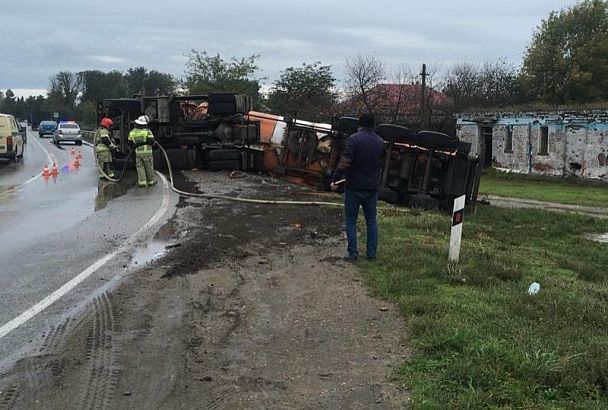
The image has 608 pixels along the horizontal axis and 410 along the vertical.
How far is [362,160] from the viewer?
802 centimetres

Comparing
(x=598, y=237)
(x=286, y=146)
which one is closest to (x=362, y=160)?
(x=598, y=237)

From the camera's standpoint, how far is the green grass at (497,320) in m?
4.17

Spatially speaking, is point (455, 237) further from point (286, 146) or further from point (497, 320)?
point (286, 146)

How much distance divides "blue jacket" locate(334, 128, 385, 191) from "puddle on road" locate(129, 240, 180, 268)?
2.70 meters

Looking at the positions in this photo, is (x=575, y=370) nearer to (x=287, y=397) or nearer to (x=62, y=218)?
(x=287, y=397)

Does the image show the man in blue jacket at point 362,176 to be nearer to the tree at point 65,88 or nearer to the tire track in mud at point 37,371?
the tire track in mud at point 37,371

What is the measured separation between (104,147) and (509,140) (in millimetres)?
22725

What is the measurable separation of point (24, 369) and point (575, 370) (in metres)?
3.92

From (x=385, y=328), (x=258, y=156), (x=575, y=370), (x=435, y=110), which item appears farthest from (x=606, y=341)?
(x=435, y=110)

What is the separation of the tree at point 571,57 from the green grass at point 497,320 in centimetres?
4108

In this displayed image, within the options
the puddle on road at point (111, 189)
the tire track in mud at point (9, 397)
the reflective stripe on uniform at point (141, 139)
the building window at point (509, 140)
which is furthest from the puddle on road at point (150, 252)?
the building window at point (509, 140)

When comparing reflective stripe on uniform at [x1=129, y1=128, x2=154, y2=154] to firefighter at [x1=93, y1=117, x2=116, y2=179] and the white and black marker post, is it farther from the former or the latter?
the white and black marker post

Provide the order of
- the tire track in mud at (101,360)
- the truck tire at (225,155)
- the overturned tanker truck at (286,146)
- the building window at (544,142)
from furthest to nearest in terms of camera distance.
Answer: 1. the building window at (544,142)
2. the truck tire at (225,155)
3. the overturned tanker truck at (286,146)
4. the tire track in mud at (101,360)

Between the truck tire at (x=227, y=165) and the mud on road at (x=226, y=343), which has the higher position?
the truck tire at (x=227, y=165)
